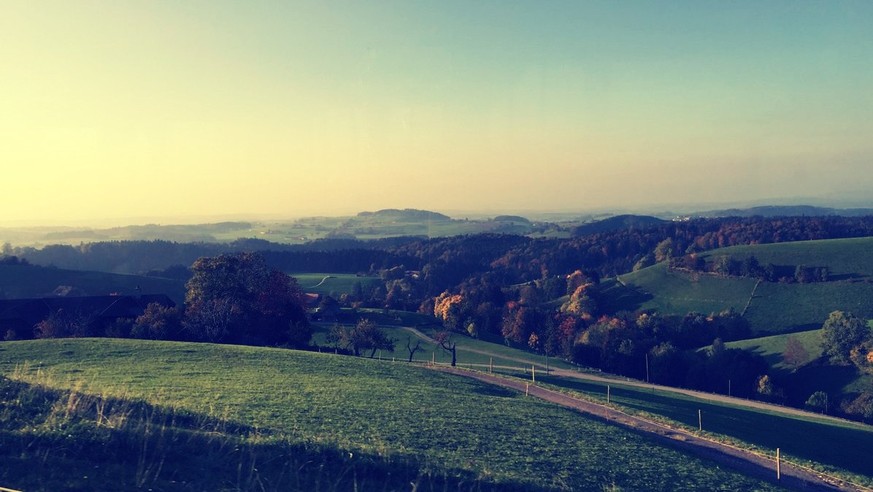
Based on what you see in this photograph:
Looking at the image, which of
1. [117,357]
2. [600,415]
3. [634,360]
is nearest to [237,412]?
[117,357]

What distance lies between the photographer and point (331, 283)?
163250mm

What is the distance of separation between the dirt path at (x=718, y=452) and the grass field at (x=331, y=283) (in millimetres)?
116189

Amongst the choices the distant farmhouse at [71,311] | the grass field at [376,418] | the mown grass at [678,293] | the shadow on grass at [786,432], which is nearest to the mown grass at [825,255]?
the mown grass at [678,293]

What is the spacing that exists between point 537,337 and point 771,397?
4005 cm

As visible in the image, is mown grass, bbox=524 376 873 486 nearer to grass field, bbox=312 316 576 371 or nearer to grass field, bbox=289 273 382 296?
grass field, bbox=312 316 576 371

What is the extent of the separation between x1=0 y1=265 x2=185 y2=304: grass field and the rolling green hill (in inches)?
4208

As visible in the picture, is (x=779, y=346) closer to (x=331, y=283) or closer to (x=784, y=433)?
(x=784, y=433)

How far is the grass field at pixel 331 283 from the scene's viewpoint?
494ft

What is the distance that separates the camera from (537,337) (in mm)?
103875

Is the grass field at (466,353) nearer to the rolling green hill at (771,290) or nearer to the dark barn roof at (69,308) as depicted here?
the dark barn roof at (69,308)

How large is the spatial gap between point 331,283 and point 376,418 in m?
143

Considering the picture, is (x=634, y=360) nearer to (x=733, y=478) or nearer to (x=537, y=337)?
(x=537, y=337)

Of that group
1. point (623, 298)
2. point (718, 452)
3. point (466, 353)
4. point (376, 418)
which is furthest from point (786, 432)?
point (623, 298)

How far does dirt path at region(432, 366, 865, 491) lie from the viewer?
24016 millimetres
